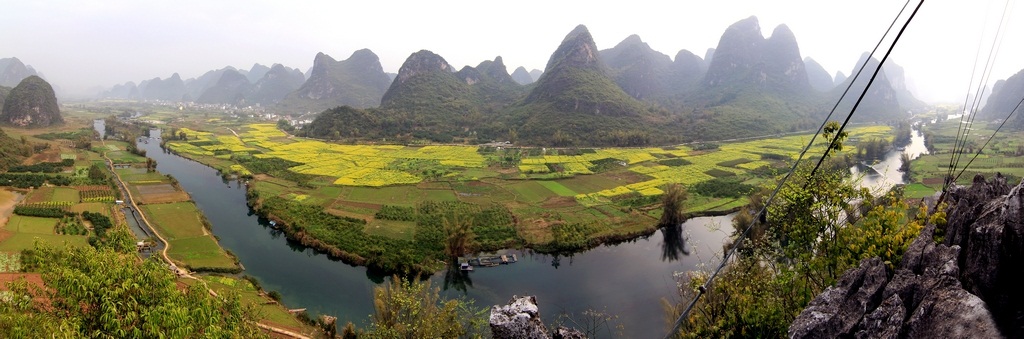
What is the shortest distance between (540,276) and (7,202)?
152 ft

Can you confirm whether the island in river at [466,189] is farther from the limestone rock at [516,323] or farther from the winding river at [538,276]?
the limestone rock at [516,323]

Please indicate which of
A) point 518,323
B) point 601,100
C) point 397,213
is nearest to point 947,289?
point 518,323

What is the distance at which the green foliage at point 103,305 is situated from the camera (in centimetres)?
778

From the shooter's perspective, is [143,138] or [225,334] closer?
[225,334]

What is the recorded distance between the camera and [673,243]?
35.7 m

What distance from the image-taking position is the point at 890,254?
8516 mm

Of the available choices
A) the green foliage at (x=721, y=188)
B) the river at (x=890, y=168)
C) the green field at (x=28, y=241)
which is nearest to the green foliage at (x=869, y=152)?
the river at (x=890, y=168)

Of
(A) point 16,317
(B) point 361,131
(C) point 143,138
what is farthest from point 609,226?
(C) point 143,138

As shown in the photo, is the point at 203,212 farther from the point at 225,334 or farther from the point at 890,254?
the point at 890,254

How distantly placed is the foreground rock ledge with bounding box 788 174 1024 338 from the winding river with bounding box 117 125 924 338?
1655 cm

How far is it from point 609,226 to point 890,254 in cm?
2936

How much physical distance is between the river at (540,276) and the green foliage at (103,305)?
15997 millimetres

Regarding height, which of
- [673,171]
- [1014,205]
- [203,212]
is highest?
[1014,205]

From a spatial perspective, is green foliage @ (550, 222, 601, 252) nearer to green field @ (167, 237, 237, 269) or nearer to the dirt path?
green field @ (167, 237, 237, 269)
